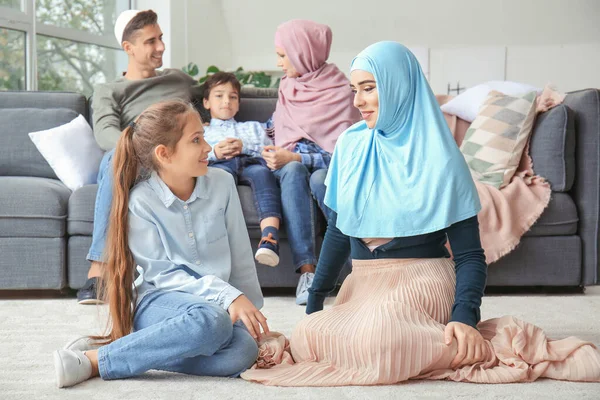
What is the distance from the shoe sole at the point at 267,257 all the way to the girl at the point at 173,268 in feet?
2.88

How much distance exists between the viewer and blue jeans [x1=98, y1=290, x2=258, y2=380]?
175cm

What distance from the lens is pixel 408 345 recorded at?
5.58 feet

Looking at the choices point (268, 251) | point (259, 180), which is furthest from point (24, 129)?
point (268, 251)

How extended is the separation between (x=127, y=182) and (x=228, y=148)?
Answer: 4.27ft

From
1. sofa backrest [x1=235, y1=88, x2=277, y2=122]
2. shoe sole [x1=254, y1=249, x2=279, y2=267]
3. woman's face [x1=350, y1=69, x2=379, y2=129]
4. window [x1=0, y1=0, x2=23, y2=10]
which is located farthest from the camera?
window [x1=0, y1=0, x2=23, y2=10]

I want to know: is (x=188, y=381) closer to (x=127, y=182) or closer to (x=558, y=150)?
(x=127, y=182)

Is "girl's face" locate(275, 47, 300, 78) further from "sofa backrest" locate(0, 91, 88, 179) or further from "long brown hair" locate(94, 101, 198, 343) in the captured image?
"long brown hair" locate(94, 101, 198, 343)

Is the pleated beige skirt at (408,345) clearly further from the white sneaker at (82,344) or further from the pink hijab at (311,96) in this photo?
the pink hijab at (311,96)

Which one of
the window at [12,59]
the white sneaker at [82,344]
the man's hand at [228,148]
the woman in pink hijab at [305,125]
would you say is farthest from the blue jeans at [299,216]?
the window at [12,59]

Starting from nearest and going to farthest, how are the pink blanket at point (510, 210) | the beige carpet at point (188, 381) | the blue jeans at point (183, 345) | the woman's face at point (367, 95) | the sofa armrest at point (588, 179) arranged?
the beige carpet at point (188, 381) → the blue jeans at point (183, 345) → the woman's face at point (367, 95) → the pink blanket at point (510, 210) → the sofa armrest at point (588, 179)

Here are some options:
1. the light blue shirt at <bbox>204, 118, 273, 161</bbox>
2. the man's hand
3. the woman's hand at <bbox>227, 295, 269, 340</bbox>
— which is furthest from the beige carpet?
the light blue shirt at <bbox>204, 118, 273, 161</bbox>

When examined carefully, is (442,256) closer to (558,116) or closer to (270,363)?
(270,363)

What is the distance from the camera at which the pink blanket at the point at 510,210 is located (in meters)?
3.08

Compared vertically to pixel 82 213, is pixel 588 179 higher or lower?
higher
